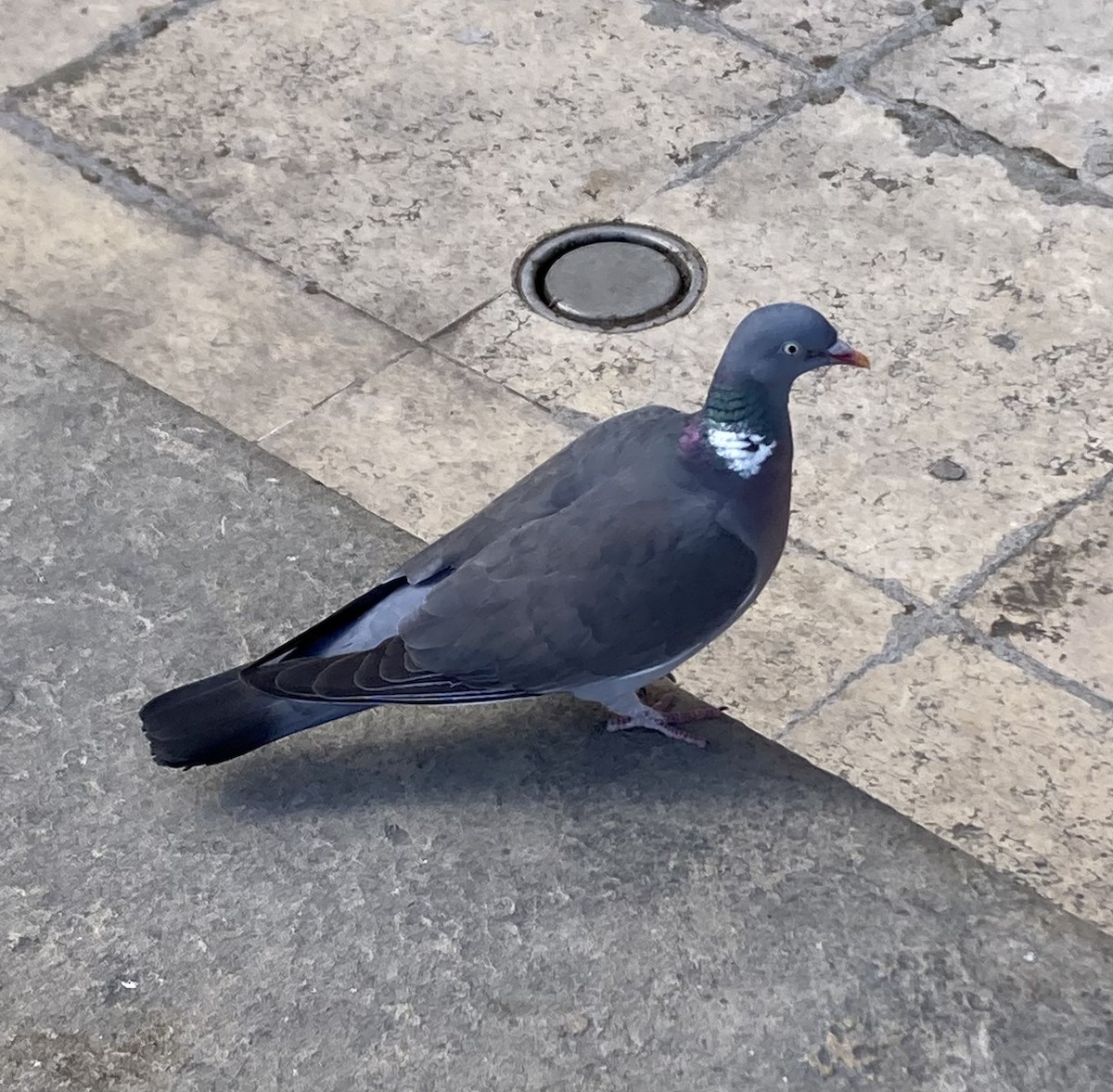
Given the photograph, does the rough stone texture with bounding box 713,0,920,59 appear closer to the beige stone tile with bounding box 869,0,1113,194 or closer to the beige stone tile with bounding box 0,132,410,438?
the beige stone tile with bounding box 869,0,1113,194

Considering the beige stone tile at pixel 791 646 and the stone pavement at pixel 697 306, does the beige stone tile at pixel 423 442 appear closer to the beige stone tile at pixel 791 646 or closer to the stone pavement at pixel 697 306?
the stone pavement at pixel 697 306

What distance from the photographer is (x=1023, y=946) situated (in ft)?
9.26

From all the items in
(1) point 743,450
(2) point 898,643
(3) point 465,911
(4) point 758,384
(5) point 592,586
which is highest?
(4) point 758,384

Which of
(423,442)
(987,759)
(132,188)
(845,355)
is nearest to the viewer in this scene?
(845,355)

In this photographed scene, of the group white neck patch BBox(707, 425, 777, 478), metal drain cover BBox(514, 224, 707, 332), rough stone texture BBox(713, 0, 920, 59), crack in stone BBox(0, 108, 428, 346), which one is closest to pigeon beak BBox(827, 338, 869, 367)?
white neck patch BBox(707, 425, 777, 478)

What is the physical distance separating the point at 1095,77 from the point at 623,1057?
3.35 m

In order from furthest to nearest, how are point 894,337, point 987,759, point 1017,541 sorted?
1. point 894,337
2. point 1017,541
3. point 987,759

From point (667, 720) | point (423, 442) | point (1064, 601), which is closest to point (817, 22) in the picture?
point (423, 442)

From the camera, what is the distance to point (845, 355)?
2.92m

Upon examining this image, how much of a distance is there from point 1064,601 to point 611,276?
1483 mm

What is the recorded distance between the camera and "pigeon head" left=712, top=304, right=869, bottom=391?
2.81m

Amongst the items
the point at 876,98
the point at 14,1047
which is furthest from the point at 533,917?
the point at 876,98

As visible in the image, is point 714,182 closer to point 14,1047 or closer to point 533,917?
point 533,917

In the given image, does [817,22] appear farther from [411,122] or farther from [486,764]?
[486,764]
